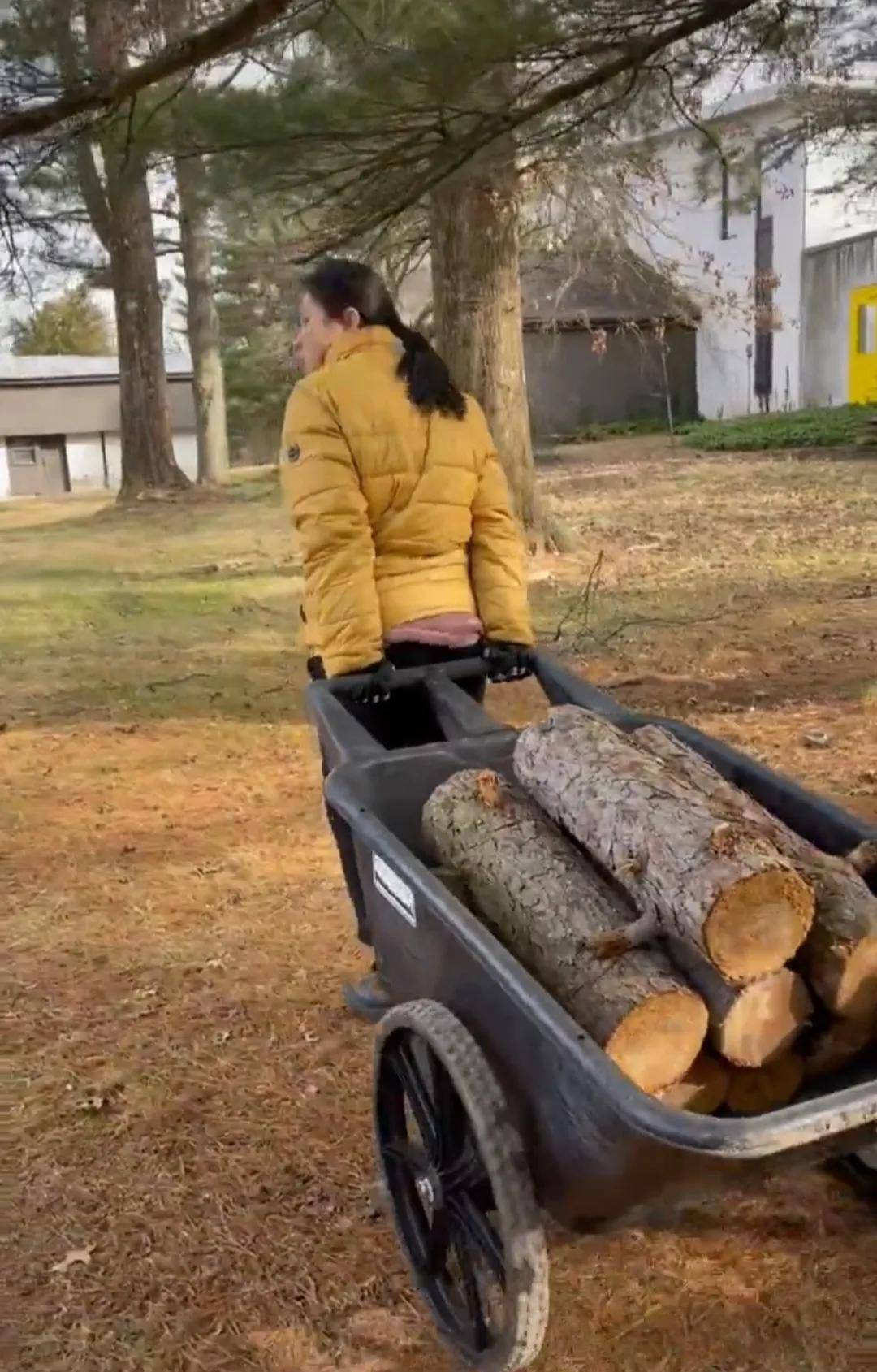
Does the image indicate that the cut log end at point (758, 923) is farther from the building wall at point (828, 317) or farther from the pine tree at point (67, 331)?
the pine tree at point (67, 331)

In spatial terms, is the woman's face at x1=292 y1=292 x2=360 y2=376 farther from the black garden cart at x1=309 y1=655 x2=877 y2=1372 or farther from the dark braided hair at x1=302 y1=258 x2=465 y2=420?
the black garden cart at x1=309 y1=655 x2=877 y2=1372

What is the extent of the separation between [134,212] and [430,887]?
16.4 m

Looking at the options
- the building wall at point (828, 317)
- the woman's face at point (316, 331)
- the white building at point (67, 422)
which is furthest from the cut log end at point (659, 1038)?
the white building at point (67, 422)

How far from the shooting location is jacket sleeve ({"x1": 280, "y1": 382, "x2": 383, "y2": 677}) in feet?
10.5

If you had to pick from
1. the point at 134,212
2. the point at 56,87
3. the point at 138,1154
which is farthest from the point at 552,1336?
the point at 134,212

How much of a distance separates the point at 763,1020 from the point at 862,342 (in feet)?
87.9

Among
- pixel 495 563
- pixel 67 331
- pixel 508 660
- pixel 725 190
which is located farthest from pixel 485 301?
pixel 67 331

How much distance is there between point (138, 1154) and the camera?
3182 millimetres

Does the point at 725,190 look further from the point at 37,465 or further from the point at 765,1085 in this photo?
the point at 37,465

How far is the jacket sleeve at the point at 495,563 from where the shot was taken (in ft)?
11.6

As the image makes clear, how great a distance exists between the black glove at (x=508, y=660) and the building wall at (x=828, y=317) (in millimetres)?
25322

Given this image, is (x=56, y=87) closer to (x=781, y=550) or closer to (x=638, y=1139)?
(x=638, y=1139)

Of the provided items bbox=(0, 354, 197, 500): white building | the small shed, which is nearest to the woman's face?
the small shed

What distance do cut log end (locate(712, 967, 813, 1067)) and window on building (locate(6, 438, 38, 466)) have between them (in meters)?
33.1
